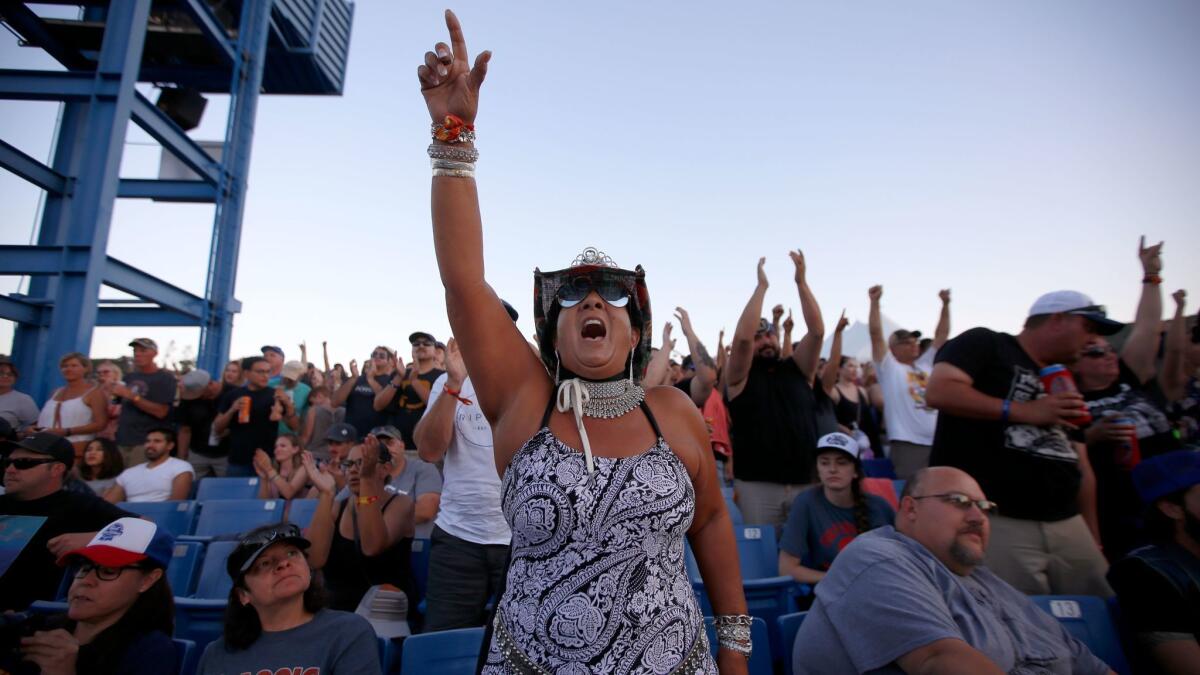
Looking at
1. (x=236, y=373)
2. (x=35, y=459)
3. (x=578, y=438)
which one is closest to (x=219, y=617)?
(x=35, y=459)

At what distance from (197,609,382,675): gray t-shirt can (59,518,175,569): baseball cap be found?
0.51 metres

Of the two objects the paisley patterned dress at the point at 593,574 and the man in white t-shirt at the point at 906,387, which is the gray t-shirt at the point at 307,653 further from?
the man in white t-shirt at the point at 906,387

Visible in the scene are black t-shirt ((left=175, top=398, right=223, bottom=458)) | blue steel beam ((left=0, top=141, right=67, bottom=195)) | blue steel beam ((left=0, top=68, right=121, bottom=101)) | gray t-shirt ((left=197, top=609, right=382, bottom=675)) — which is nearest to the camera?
gray t-shirt ((left=197, top=609, right=382, bottom=675))

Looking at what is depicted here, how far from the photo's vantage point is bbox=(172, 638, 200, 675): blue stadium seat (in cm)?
261

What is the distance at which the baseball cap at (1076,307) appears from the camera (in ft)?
10.1

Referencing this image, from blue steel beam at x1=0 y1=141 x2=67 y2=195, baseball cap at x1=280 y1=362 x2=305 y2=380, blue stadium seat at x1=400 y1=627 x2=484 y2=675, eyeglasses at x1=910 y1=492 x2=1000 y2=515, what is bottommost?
blue stadium seat at x1=400 y1=627 x2=484 y2=675

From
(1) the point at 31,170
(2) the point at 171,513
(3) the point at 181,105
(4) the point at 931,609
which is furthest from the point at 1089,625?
(3) the point at 181,105

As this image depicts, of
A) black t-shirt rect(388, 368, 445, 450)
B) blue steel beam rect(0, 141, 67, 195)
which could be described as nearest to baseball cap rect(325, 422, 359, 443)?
black t-shirt rect(388, 368, 445, 450)

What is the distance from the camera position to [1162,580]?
2.77m

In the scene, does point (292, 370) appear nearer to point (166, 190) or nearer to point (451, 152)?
point (166, 190)

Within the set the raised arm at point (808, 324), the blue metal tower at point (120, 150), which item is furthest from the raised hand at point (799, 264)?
the blue metal tower at point (120, 150)

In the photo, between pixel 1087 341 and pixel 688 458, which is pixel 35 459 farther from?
pixel 1087 341

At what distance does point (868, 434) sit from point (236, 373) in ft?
25.8

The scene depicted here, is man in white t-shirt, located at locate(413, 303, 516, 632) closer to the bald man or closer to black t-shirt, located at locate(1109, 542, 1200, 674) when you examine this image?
the bald man
